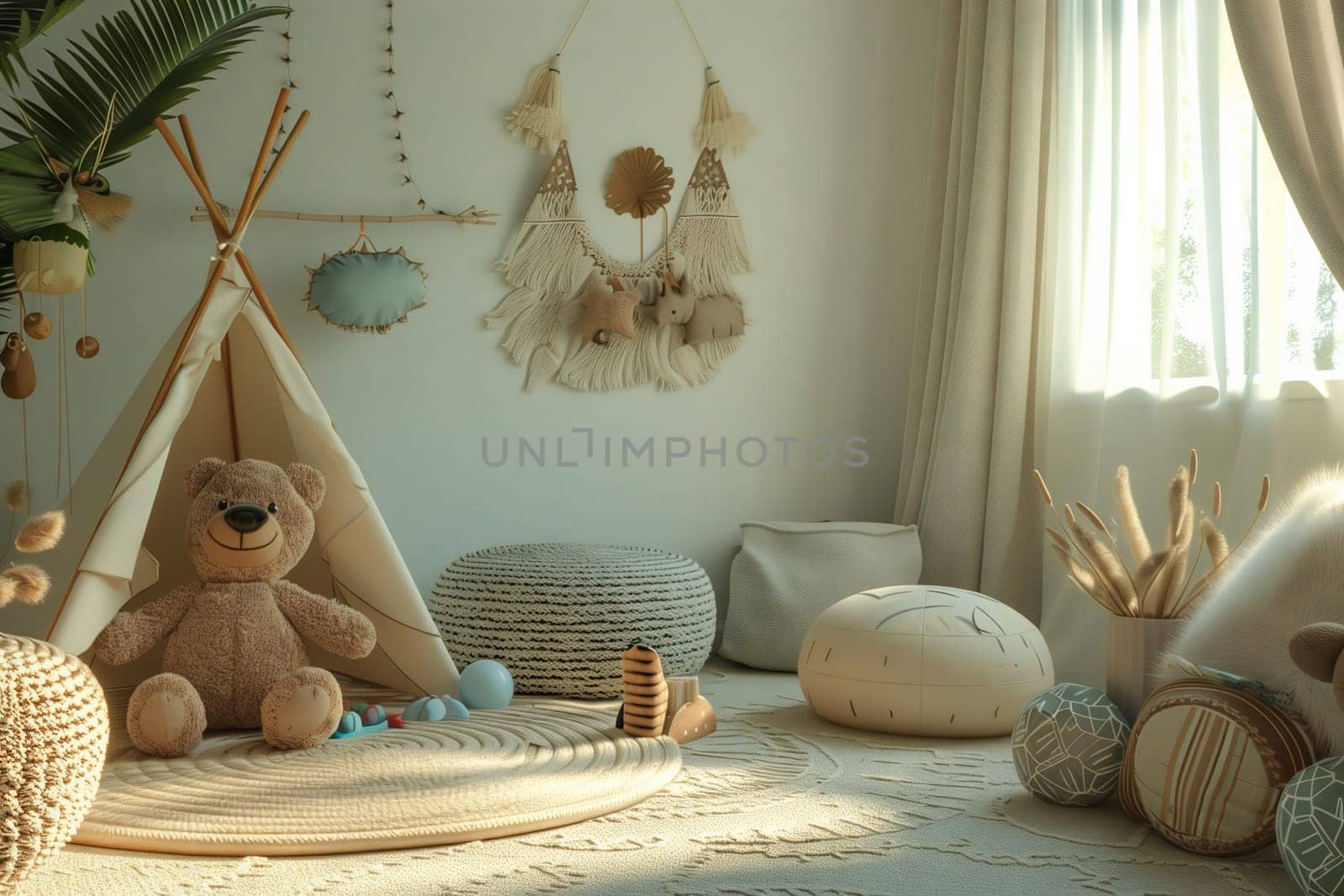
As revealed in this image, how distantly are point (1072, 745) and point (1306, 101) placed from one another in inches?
47.4

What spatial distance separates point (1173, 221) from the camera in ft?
8.36

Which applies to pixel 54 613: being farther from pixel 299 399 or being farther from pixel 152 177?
pixel 152 177

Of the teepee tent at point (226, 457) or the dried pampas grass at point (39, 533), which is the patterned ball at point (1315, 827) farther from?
the teepee tent at point (226, 457)

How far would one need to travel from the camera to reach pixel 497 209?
3100mm

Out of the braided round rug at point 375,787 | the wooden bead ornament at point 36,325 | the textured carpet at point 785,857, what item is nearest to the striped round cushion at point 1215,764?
the textured carpet at point 785,857

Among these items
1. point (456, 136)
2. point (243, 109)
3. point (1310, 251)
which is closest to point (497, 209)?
point (456, 136)

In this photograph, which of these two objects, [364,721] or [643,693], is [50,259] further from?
[643,693]

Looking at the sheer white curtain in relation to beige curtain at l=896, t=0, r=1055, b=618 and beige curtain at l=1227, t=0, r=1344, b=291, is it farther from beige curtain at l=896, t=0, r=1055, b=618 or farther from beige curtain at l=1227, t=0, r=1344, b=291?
beige curtain at l=1227, t=0, r=1344, b=291

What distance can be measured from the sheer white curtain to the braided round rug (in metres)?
1.28

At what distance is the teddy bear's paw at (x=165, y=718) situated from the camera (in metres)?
1.94

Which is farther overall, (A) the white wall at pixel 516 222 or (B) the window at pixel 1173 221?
(A) the white wall at pixel 516 222

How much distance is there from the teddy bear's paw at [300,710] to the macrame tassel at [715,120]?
6.17 ft

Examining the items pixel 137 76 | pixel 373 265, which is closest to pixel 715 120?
pixel 373 265

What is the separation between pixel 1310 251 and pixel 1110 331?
20.7 inches
